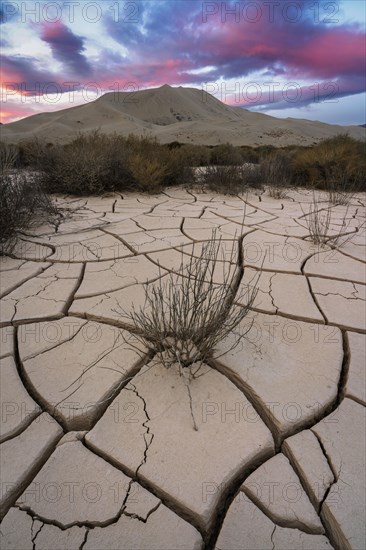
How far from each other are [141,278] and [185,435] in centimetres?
111

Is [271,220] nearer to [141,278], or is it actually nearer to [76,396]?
[141,278]

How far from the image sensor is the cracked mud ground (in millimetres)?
801

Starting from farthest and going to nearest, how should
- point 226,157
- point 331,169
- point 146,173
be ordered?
1. point 226,157
2. point 331,169
3. point 146,173

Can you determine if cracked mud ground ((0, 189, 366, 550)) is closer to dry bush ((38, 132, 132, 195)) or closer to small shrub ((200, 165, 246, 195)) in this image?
dry bush ((38, 132, 132, 195))

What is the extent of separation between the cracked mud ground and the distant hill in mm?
6003

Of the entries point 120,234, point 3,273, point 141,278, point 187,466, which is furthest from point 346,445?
point 120,234

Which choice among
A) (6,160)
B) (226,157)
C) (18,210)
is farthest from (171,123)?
(18,210)

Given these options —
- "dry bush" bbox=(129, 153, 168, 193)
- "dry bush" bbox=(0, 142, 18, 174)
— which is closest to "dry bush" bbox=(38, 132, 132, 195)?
"dry bush" bbox=(129, 153, 168, 193)

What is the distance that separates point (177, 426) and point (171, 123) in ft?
164

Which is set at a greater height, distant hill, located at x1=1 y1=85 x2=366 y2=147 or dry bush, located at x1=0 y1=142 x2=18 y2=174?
distant hill, located at x1=1 y1=85 x2=366 y2=147

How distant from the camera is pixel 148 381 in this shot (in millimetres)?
1183

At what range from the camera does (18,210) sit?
2.75 metres

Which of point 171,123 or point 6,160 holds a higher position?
point 171,123

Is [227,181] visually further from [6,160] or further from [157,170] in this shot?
[6,160]
